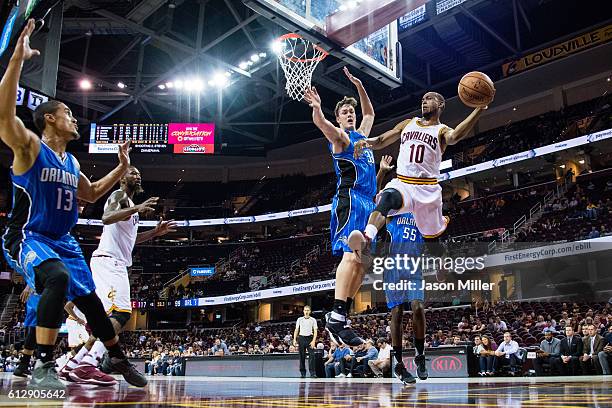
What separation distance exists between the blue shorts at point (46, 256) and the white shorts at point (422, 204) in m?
2.51

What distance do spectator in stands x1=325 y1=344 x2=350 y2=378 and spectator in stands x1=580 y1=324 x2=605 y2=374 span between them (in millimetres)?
4889

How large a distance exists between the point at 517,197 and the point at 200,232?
21.7 m

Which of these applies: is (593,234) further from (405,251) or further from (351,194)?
(351,194)

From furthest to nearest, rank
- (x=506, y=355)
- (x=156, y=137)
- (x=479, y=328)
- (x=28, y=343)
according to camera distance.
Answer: (x=156, y=137) < (x=479, y=328) < (x=506, y=355) < (x=28, y=343)

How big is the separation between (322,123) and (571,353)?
8.68 metres

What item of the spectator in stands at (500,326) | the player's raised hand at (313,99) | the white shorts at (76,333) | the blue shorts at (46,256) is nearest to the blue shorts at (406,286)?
the player's raised hand at (313,99)

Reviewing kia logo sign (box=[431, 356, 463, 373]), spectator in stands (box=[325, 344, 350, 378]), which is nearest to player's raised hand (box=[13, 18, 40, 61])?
kia logo sign (box=[431, 356, 463, 373])

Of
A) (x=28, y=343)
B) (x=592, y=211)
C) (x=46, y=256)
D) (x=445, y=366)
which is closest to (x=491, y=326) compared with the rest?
(x=445, y=366)

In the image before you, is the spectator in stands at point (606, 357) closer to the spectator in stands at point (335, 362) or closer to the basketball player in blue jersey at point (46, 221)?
the spectator in stands at point (335, 362)

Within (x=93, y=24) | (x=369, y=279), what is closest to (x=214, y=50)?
(x=93, y=24)

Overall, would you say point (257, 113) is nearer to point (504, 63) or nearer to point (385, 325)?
point (504, 63)

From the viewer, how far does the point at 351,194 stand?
199 inches

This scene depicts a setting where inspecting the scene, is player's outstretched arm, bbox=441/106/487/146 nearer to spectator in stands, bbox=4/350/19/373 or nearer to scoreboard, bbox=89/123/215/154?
spectator in stands, bbox=4/350/19/373

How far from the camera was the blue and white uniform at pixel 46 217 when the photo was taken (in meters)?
3.53
